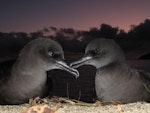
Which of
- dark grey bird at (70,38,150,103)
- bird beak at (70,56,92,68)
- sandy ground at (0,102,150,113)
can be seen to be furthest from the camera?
bird beak at (70,56,92,68)

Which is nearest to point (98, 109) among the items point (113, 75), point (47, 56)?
point (113, 75)

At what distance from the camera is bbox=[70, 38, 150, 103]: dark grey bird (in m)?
6.00

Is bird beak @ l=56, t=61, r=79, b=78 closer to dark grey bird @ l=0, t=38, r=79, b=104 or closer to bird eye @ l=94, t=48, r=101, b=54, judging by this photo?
dark grey bird @ l=0, t=38, r=79, b=104

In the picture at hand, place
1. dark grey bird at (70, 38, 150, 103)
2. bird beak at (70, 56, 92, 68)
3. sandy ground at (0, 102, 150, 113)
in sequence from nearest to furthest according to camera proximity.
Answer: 1. sandy ground at (0, 102, 150, 113)
2. dark grey bird at (70, 38, 150, 103)
3. bird beak at (70, 56, 92, 68)

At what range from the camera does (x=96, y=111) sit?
5.09 m

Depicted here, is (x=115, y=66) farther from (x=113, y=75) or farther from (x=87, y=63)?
(x=87, y=63)

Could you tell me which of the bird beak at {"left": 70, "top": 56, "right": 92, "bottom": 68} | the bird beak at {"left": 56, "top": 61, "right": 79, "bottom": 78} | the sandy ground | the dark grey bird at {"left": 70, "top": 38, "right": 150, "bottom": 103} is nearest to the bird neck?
the dark grey bird at {"left": 70, "top": 38, "right": 150, "bottom": 103}

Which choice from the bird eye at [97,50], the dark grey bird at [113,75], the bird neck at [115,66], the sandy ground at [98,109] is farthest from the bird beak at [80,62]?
the sandy ground at [98,109]

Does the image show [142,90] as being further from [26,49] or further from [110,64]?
[26,49]

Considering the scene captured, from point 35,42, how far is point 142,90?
1.60 meters

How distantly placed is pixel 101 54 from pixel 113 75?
1.26 feet

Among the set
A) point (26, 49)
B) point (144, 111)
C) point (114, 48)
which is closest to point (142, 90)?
point (114, 48)

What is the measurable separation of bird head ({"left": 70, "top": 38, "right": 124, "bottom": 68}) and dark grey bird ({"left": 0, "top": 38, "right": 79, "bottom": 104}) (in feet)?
0.87

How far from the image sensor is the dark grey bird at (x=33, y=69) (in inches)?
240
